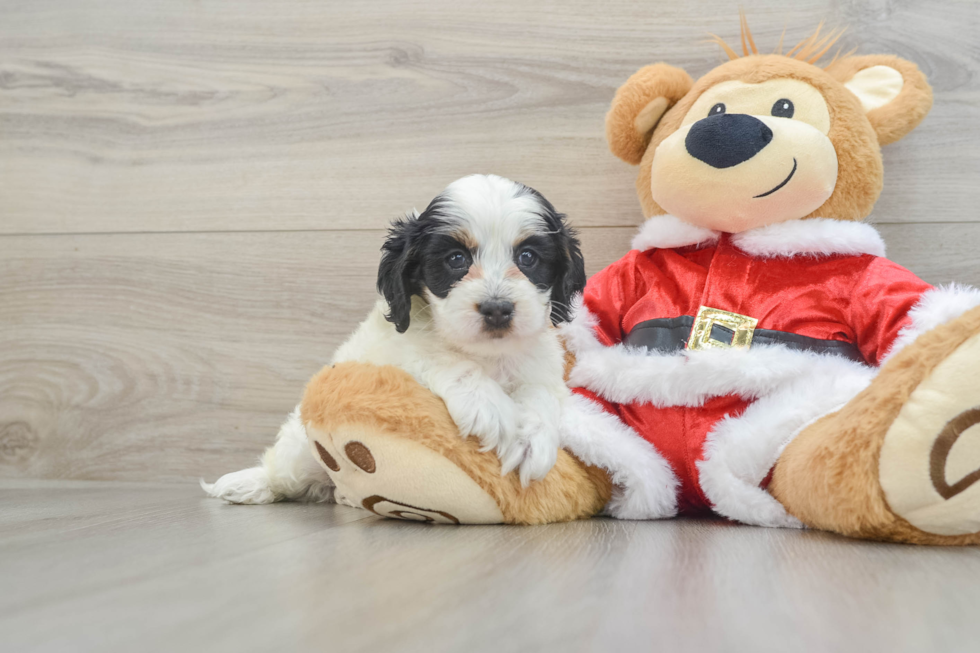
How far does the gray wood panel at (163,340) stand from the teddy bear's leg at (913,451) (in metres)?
1.18

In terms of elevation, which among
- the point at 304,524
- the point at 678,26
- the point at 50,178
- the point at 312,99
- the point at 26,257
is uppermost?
the point at 678,26

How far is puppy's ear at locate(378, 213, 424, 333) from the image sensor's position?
1.19 metres

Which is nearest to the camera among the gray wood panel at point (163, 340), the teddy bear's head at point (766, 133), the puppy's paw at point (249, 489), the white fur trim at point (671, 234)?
the teddy bear's head at point (766, 133)

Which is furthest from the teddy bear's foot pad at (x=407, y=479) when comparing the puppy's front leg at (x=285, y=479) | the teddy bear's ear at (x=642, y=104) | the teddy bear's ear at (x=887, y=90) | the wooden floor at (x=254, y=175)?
the teddy bear's ear at (x=887, y=90)

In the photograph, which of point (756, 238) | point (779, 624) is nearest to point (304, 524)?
point (779, 624)

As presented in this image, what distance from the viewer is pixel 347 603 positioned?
2.17ft

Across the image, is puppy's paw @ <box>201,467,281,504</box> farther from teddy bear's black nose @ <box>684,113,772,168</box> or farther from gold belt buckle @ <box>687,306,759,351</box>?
teddy bear's black nose @ <box>684,113,772,168</box>

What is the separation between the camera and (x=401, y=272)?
1183 mm

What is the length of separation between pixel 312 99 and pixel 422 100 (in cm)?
29

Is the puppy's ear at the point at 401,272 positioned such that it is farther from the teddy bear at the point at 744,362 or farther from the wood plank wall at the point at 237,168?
the wood plank wall at the point at 237,168

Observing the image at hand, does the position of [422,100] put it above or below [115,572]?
above

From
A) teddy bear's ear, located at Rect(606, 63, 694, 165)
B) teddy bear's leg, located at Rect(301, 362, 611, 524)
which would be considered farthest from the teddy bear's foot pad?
teddy bear's ear, located at Rect(606, 63, 694, 165)

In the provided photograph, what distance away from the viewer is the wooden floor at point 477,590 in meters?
0.57

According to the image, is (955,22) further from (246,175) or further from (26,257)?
(26,257)
